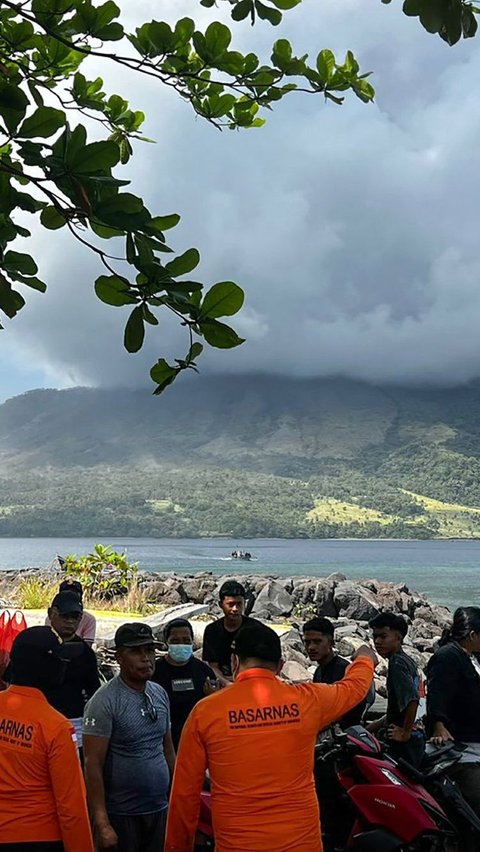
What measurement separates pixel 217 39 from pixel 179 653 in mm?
3489

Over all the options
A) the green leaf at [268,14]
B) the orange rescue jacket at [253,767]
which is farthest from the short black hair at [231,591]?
the green leaf at [268,14]

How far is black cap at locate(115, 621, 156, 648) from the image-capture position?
3.72m

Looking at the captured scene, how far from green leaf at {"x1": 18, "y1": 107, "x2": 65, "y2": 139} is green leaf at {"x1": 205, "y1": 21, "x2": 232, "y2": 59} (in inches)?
31.9

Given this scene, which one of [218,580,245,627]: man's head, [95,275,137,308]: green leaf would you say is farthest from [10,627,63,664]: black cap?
[218,580,245,627]: man's head

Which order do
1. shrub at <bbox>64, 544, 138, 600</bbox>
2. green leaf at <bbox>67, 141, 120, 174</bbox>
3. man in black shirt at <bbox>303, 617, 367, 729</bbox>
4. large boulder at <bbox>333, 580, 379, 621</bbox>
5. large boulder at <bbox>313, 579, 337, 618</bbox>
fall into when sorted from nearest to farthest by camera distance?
green leaf at <bbox>67, 141, 120, 174</bbox>, man in black shirt at <bbox>303, 617, 367, 729</bbox>, shrub at <bbox>64, 544, 138, 600</bbox>, large boulder at <bbox>333, 580, 379, 621</bbox>, large boulder at <bbox>313, 579, 337, 618</bbox>

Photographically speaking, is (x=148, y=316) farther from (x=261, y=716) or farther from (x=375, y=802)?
(x=375, y=802)

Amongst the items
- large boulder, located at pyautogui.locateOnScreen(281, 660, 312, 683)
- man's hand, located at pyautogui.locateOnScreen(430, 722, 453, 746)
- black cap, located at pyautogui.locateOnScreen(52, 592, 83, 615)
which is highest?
black cap, located at pyautogui.locateOnScreen(52, 592, 83, 615)

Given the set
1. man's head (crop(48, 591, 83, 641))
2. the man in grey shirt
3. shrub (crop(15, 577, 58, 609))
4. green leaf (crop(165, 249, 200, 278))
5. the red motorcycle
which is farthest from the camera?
shrub (crop(15, 577, 58, 609))

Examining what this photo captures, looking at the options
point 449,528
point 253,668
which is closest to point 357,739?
point 253,668

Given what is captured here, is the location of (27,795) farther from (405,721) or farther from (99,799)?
(405,721)

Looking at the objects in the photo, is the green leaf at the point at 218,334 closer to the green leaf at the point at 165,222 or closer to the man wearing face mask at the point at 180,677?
the green leaf at the point at 165,222

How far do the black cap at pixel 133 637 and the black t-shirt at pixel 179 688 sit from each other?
0.99m

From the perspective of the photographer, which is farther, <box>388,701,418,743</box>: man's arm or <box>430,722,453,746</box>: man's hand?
<box>430,722,453,746</box>: man's hand

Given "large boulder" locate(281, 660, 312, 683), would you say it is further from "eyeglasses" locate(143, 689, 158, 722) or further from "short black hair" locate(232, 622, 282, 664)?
"short black hair" locate(232, 622, 282, 664)
